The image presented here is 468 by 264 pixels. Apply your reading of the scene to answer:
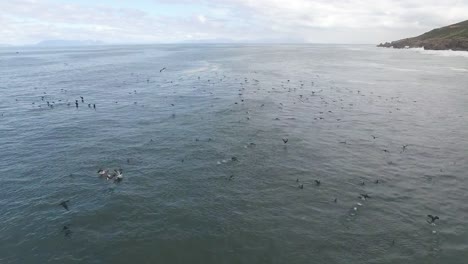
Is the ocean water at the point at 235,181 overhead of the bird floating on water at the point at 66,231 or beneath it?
overhead

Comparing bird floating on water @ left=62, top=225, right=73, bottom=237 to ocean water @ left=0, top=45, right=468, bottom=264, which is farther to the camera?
bird floating on water @ left=62, top=225, right=73, bottom=237

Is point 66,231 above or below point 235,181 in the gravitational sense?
below

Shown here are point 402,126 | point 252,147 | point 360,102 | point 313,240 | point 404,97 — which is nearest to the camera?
point 313,240

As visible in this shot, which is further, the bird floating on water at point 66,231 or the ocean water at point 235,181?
the bird floating on water at point 66,231

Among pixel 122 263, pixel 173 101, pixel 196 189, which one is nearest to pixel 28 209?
pixel 122 263

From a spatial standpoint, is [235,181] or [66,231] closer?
[66,231]

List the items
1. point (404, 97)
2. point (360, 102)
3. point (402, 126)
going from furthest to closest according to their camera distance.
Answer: point (404, 97), point (360, 102), point (402, 126)

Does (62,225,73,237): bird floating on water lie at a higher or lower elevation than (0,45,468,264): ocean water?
lower

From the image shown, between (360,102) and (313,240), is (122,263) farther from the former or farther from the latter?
(360,102)
